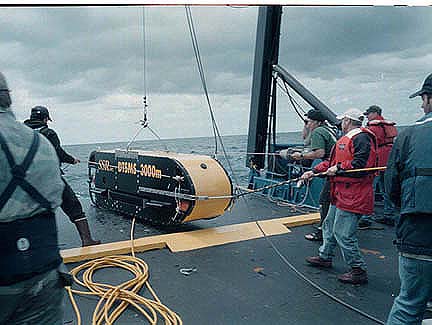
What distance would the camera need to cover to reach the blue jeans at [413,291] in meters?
2.40

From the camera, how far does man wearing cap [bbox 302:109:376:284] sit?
3.80 m

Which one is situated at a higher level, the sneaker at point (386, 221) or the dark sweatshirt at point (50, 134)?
the dark sweatshirt at point (50, 134)

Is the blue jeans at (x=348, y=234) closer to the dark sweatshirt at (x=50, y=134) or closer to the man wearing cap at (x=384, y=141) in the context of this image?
the man wearing cap at (x=384, y=141)

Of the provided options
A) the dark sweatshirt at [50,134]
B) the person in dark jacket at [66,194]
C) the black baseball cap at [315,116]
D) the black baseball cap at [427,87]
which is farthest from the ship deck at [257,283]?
the black baseball cap at [427,87]

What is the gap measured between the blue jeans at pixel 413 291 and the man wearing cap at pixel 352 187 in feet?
4.33

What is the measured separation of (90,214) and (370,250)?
412cm

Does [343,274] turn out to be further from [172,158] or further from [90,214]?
[90,214]

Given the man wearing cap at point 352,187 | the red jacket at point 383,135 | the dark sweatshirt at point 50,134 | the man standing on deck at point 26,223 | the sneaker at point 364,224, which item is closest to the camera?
the man standing on deck at point 26,223

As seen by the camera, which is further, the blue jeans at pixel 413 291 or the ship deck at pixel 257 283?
the ship deck at pixel 257 283

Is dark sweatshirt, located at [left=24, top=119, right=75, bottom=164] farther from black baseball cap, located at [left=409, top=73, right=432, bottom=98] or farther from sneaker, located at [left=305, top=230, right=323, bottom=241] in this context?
black baseball cap, located at [left=409, top=73, right=432, bottom=98]

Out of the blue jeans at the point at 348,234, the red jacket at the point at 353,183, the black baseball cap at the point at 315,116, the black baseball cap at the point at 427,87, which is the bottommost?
the blue jeans at the point at 348,234

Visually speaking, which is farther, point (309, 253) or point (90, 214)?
point (90, 214)

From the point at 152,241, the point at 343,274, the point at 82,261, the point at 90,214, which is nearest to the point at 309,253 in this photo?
the point at 343,274

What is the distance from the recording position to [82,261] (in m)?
4.57
